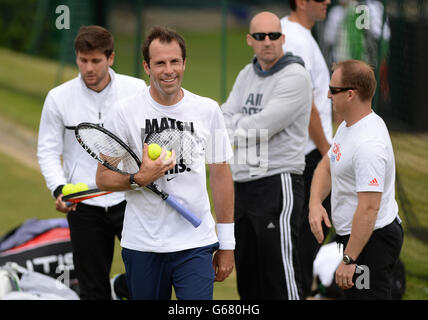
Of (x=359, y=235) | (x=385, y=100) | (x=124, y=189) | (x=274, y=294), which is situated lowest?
(x=274, y=294)

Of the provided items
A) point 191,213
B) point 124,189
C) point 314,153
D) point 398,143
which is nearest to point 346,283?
point 191,213

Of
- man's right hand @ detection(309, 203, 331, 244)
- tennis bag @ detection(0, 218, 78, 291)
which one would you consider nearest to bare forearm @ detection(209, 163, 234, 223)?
man's right hand @ detection(309, 203, 331, 244)

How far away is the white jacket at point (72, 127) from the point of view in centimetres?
546

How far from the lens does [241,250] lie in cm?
573

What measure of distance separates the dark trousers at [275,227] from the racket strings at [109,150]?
1.49m

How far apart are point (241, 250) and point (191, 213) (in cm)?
157

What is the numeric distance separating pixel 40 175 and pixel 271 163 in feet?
20.8

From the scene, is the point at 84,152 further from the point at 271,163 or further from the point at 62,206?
the point at 271,163

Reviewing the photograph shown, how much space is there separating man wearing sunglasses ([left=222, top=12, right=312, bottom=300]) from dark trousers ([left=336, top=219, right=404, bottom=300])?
981 millimetres

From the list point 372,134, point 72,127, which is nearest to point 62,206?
point 72,127

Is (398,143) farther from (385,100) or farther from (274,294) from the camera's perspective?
(274,294)

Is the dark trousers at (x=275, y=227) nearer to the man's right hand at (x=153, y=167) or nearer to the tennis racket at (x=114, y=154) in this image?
the tennis racket at (x=114, y=154)

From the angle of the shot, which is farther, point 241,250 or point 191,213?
point 241,250

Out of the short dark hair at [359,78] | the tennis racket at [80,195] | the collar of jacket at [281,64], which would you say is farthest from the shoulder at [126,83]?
the short dark hair at [359,78]
